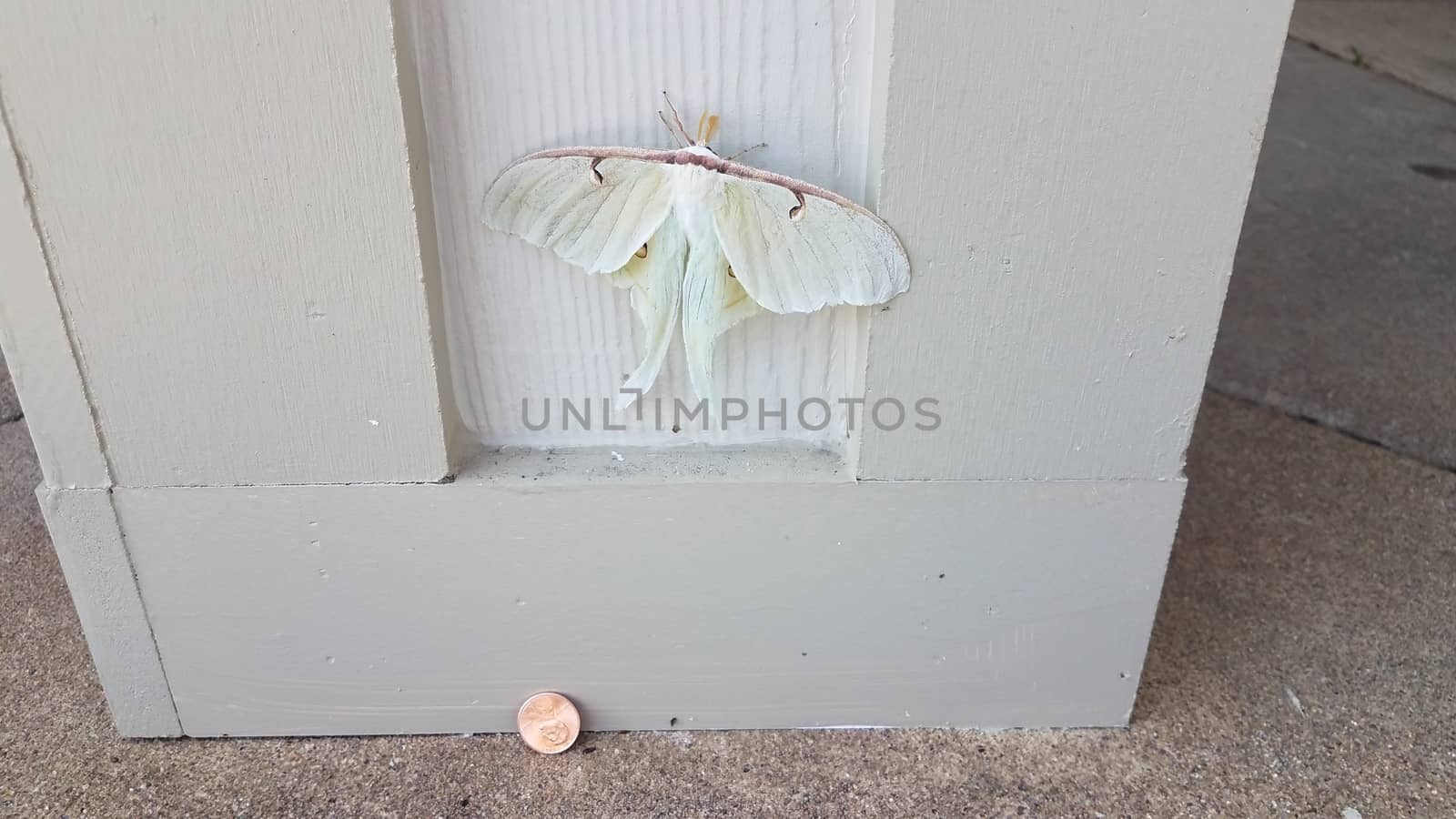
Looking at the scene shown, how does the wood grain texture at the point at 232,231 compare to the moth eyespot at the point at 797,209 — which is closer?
the wood grain texture at the point at 232,231

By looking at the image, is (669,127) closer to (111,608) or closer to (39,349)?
(39,349)

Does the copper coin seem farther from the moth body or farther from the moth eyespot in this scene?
the moth eyespot

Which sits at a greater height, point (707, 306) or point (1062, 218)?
point (1062, 218)

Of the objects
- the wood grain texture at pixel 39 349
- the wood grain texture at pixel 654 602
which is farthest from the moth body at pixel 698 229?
the wood grain texture at pixel 39 349

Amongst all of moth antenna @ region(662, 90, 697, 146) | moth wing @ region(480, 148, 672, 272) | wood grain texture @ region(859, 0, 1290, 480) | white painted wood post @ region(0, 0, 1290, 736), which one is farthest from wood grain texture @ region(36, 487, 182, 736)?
wood grain texture @ region(859, 0, 1290, 480)

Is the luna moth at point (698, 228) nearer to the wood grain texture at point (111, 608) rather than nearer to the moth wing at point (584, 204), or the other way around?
the moth wing at point (584, 204)


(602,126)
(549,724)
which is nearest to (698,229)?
(602,126)

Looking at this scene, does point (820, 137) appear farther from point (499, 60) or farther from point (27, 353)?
point (27, 353)
